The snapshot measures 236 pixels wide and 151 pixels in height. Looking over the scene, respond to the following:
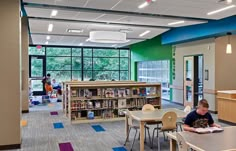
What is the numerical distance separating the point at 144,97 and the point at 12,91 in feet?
15.0

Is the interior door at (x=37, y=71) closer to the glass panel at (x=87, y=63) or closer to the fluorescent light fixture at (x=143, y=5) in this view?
the glass panel at (x=87, y=63)

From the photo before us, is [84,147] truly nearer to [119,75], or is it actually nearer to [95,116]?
[95,116]

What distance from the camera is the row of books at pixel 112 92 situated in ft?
25.3

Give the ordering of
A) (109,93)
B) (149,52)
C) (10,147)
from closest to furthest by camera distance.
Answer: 1. (10,147)
2. (109,93)
3. (149,52)

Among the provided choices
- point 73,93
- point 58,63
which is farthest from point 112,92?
point 58,63

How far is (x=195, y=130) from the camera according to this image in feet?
11.5

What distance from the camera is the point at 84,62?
1647 cm

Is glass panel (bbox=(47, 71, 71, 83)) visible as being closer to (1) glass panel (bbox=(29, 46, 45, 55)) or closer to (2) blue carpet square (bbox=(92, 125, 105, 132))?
(1) glass panel (bbox=(29, 46, 45, 55))

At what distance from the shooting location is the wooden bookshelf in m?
7.65

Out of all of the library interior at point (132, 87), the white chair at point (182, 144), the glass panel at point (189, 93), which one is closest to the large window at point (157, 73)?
the library interior at point (132, 87)

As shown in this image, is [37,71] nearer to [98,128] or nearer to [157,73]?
[157,73]

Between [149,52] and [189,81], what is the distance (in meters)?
4.23

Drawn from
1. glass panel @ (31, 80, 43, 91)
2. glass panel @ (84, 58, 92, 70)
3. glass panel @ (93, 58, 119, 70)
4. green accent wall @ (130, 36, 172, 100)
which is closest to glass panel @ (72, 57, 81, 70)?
glass panel @ (84, 58, 92, 70)

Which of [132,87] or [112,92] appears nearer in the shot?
[112,92]
